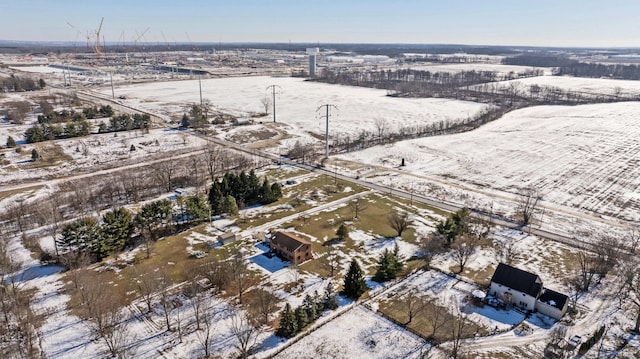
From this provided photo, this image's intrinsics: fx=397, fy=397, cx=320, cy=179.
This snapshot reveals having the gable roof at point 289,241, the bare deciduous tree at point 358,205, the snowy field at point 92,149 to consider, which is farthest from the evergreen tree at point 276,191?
the snowy field at point 92,149

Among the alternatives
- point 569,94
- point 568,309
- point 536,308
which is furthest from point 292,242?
point 569,94

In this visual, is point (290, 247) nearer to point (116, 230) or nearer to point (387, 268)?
point (387, 268)

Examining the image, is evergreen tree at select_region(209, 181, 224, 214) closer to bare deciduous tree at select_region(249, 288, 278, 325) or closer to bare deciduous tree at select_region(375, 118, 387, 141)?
bare deciduous tree at select_region(249, 288, 278, 325)

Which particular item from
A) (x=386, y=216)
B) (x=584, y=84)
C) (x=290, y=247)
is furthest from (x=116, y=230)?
(x=584, y=84)

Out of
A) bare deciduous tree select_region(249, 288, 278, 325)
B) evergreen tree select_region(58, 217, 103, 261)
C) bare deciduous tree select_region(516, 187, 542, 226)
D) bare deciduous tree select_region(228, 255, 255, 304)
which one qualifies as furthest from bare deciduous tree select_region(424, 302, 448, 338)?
evergreen tree select_region(58, 217, 103, 261)

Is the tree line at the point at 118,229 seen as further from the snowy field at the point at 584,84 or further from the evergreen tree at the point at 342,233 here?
the snowy field at the point at 584,84
